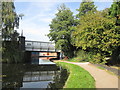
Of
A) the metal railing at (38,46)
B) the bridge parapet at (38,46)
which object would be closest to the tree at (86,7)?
the bridge parapet at (38,46)

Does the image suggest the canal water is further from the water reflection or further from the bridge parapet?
the bridge parapet

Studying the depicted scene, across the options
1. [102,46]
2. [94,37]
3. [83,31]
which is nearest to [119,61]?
[102,46]

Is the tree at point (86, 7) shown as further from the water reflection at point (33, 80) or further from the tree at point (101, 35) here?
the water reflection at point (33, 80)

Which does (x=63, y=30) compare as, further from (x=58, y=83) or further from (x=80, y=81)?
(x=80, y=81)

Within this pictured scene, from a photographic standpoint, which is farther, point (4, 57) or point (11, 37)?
point (11, 37)

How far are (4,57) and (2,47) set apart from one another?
1.53m

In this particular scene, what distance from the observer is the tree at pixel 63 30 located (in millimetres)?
23453

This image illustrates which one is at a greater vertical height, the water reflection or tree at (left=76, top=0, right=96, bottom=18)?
tree at (left=76, top=0, right=96, bottom=18)

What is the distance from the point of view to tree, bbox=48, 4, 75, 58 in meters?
23.5

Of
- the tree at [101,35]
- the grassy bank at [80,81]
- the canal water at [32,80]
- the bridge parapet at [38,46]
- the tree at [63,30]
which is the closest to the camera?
the grassy bank at [80,81]

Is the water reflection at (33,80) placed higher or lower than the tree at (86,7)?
lower

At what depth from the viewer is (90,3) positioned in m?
25.0

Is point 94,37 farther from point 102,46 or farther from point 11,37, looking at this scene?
point 11,37

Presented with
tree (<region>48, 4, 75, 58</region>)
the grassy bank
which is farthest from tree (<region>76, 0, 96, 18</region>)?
the grassy bank
